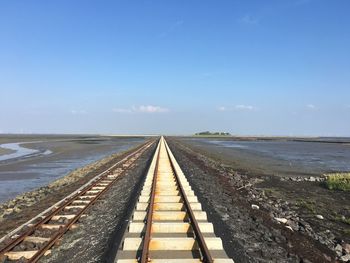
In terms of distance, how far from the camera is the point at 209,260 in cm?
616

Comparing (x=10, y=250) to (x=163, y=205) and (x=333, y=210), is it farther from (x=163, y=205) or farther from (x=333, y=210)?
(x=333, y=210)

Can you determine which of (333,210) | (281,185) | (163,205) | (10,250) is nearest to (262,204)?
(333,210)

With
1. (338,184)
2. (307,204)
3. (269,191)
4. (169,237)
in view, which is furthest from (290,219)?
(338,184)

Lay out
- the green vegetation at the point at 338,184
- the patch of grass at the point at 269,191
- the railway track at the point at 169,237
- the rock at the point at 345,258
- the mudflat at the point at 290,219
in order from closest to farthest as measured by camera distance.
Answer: the railway track at the point at 169,237
the rock at the point at 345,258
the mudflat at the point at 290,219
the patch of grass at the point at 269,191
the green vegetation at the point at 338,184

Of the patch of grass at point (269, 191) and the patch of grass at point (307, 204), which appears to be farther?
the patch of grass at point (269, 191)

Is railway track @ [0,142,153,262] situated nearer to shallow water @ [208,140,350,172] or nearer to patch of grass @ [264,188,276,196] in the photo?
patch of grass @ [264,188,276,196]

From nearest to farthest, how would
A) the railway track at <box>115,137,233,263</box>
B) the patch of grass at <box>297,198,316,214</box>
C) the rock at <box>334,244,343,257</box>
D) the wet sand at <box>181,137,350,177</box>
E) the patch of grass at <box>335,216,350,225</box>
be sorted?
the railway track at <box>115,137,233,263</box>, the rock at <box>334,244,343,257</box>, the patch of grass at <box>335,216,350,225</box>, the patch of grass at <box>297,198,316,214</box>, the wet sand at <box>181,137,350,177</box>

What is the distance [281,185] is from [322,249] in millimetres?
12951

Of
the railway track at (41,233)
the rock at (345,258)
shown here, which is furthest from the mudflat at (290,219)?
the railway track at (41,233)

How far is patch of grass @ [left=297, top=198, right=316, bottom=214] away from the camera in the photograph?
14.3m

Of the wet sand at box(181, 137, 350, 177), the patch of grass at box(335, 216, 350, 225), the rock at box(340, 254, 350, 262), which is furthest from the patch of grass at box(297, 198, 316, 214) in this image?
the wet sand at box(181, 137, 350, 177)

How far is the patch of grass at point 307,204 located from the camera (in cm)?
1433

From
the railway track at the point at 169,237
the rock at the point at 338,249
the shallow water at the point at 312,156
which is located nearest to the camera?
the railway track at the point at 169,237

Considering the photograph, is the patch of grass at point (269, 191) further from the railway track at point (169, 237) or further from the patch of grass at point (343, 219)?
the railway track at point (169, 237)
